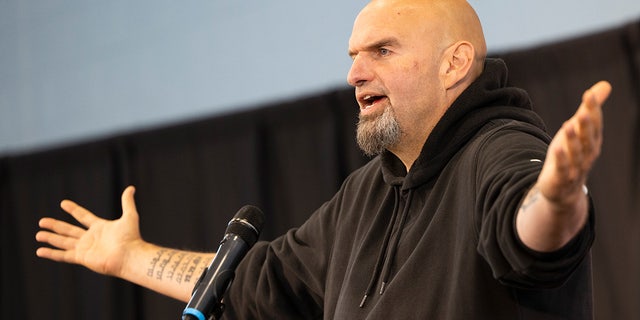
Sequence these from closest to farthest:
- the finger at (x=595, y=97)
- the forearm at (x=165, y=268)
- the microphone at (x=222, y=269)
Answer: the finger at (x=595, y=97), the microphone at (x=222, y=269), the forearm at (x=165, y=268)

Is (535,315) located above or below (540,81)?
below

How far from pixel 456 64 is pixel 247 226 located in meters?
0.53

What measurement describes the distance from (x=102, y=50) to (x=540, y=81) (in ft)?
6.50

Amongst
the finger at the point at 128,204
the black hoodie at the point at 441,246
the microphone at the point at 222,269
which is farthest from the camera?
the finger at the point at 128,204

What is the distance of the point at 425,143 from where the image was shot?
1.82 meters

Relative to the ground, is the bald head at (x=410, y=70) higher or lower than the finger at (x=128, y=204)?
higher

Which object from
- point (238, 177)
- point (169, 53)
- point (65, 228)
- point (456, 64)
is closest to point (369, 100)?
point (456, 64)

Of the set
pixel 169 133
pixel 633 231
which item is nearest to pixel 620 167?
pixel 633 231

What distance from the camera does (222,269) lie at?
174 centimetres

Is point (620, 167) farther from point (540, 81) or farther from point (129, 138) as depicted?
point (129, 138)

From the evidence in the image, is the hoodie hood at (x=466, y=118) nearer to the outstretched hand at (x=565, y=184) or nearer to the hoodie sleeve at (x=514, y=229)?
the hoodie sleeve at (x=514, y=229)

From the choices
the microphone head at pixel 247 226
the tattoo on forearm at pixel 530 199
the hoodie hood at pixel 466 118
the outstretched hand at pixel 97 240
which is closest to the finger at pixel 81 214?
the outstretched hand at pixel 97 240

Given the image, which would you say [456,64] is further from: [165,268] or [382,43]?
[165,268]

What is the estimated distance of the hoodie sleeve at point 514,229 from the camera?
1.34 m
